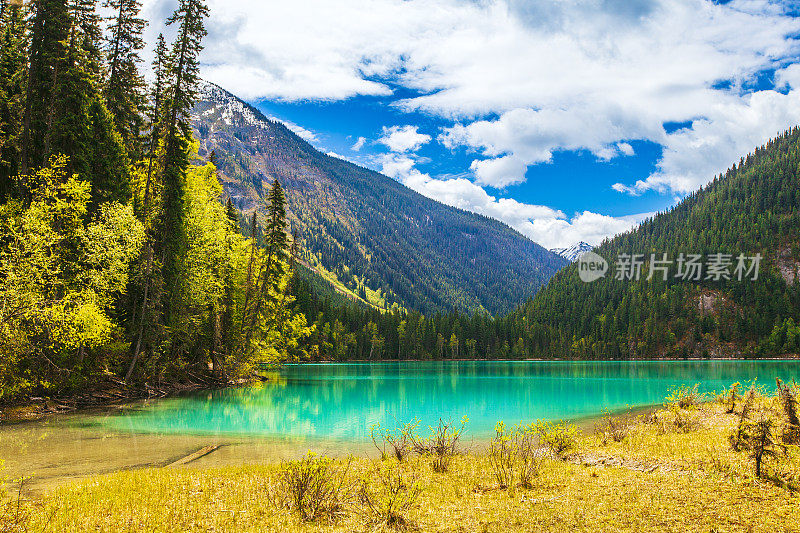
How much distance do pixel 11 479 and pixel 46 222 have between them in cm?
1661

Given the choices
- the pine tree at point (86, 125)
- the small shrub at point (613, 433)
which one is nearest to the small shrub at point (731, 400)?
the small shrub at point (613, 433)

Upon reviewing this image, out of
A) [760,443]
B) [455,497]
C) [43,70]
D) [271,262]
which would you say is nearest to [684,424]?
[760,443]

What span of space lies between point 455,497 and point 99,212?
101ft

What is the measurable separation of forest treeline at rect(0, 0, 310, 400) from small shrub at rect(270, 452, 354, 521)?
19.2 meters

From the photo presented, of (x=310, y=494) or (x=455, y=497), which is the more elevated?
(x=310, y=494)

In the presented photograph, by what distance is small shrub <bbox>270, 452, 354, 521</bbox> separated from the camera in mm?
9945

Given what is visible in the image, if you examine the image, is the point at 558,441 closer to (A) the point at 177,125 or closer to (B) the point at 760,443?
(B) the point at 760,443

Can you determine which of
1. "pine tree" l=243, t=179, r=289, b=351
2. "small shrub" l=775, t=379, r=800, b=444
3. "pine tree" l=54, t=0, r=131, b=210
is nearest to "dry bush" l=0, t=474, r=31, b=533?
"small shrub" l=775, t=379, r=800, b=444

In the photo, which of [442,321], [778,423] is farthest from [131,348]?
[442,321]

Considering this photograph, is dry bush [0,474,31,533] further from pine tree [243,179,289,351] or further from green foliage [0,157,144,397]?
pine tree [243,179,289,351]

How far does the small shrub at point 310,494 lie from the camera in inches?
392

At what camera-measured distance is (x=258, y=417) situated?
29.5 metres

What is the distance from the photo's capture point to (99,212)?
104 ft

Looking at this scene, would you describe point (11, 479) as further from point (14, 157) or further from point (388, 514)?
point (14, 157)
